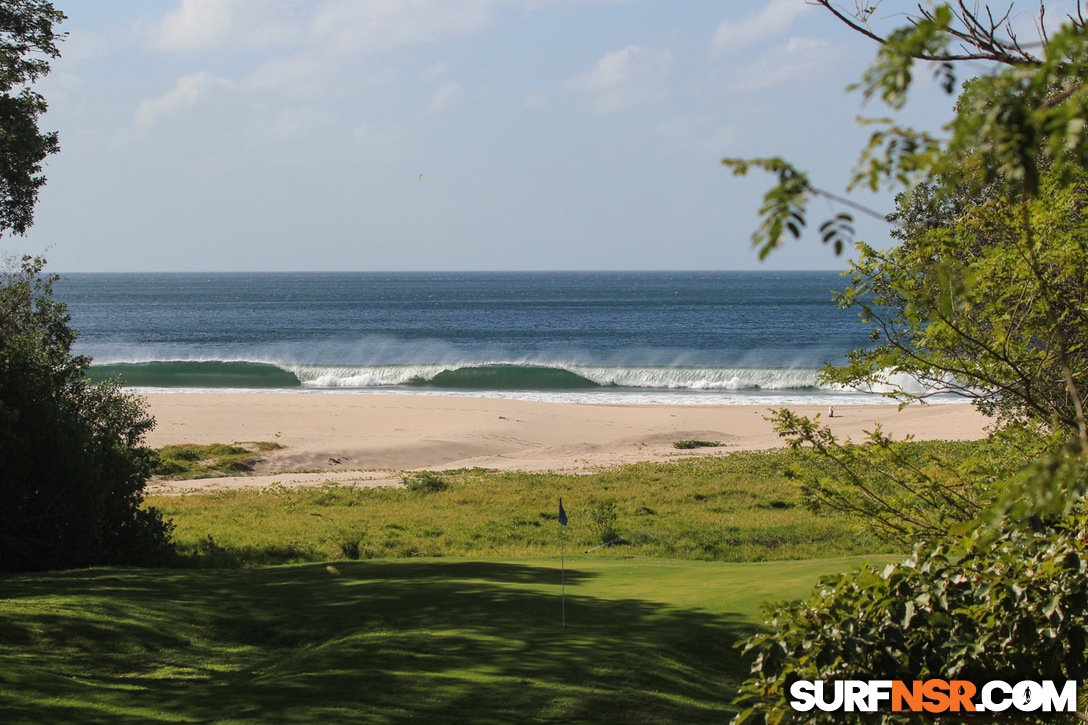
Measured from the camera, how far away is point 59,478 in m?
12.8

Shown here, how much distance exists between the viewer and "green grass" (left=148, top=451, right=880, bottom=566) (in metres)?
15.8

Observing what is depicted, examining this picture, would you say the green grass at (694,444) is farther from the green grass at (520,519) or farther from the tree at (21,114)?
the tree at (21,114)

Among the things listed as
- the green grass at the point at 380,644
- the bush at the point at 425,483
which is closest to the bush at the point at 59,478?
the green grass at the point at 380,644

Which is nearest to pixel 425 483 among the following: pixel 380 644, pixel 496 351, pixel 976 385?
pixel 380 644

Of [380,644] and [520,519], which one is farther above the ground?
[380,644]

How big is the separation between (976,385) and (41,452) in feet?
40.7

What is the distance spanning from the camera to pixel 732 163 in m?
3.17

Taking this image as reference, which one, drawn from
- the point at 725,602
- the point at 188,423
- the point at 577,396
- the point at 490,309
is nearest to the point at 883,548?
the point at 725,602

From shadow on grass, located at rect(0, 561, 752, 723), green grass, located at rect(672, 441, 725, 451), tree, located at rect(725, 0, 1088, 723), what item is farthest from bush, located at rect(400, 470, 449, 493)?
tree, located at rect(725, 0, 1088, 723)

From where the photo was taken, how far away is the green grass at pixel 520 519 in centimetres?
1580

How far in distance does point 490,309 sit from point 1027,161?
117 metres

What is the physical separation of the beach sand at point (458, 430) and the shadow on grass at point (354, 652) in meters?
16.8

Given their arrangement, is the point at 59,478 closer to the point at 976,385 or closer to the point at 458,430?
the point at 976,385

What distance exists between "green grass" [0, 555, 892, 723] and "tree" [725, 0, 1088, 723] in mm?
1948
